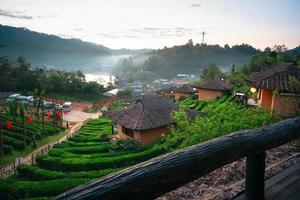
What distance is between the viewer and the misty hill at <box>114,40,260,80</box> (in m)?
142

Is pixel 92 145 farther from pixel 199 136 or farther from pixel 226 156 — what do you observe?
pixel 226 156

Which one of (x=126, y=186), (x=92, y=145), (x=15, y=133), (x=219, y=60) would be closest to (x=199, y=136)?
(x=126, y=186)

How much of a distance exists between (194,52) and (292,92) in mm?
142324

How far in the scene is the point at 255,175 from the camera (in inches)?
114

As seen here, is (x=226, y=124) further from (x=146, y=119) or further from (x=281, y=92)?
(x=146, y=119)

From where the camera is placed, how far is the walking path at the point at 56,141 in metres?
23.8

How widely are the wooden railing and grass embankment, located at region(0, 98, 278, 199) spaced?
310 inches

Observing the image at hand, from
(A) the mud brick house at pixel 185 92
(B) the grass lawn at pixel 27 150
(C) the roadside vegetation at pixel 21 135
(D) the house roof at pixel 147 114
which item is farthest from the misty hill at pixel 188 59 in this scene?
(D) the house roof at pixel 147 114

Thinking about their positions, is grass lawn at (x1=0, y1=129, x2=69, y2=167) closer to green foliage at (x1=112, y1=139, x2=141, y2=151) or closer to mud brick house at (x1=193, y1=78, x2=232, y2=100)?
A: green foliage at (x1=112, y1=139, x2=141, y2=151)

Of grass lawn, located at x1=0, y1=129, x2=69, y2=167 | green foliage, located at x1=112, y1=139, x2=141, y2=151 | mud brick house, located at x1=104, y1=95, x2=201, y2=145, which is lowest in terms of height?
grass lawn, located at x1=0, y1=129, x2=69, y2=167


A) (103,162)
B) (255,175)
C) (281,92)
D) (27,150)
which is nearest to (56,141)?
(27,150)

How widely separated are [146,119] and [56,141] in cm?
1466

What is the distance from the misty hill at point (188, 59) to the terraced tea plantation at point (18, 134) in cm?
10204

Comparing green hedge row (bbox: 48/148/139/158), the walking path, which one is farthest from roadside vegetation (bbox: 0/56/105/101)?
green hedge row (bbox: 48/148/139/158)
